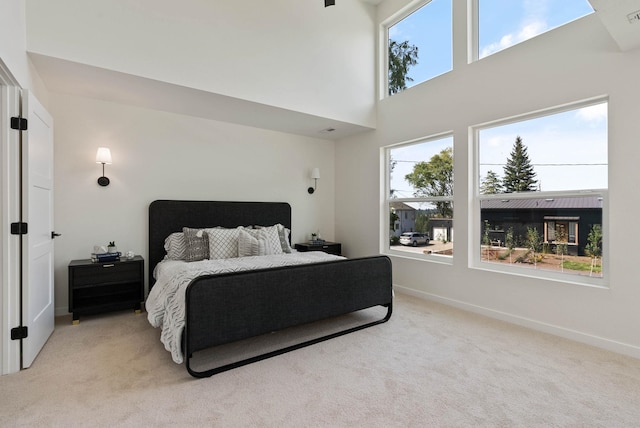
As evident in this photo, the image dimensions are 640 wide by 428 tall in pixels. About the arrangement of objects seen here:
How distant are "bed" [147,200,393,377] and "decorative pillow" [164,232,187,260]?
0.15m

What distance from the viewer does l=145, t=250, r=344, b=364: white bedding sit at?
2271 mm

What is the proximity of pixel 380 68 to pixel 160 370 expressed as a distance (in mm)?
4657

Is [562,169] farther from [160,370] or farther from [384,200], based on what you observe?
[160,370]

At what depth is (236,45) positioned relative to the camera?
349cm

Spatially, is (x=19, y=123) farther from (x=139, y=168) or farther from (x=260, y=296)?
(x=260, y=296)

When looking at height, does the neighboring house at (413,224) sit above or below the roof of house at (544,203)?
below

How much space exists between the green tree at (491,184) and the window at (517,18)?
1380mm

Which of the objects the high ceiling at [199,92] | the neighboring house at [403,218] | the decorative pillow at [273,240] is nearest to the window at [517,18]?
the high ceiling at [199,92]

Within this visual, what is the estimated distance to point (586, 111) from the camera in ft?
9.49

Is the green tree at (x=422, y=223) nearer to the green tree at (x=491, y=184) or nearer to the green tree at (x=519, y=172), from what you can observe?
the green tree at (x=491, y=184)

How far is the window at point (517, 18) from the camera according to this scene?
9.71 ft

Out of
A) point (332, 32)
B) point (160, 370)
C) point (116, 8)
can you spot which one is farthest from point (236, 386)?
point (332, 32)

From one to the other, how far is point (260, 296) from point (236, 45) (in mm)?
2760

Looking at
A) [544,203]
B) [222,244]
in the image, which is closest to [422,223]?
[544,203]
